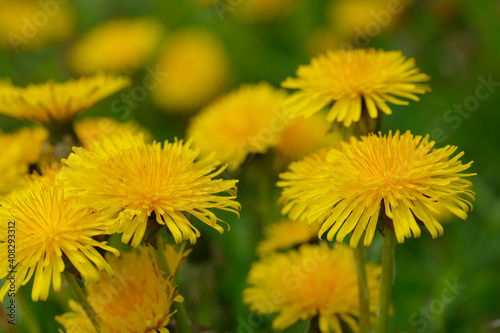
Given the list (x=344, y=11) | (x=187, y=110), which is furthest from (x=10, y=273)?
(x=344, y=11)

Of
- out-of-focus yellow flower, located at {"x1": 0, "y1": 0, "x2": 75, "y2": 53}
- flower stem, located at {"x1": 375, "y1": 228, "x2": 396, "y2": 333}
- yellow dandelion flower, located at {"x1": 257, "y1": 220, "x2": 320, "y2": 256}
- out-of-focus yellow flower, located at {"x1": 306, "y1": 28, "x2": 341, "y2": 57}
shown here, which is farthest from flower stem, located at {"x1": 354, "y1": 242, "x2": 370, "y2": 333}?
out-of-focus yellow flower, located at {"x1": 0, "y1": 0, "x2": 75, "y2": 53}

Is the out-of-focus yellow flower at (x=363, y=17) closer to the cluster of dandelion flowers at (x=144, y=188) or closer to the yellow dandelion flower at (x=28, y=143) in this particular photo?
the yellow dandelion flower at (x=28, y=143)

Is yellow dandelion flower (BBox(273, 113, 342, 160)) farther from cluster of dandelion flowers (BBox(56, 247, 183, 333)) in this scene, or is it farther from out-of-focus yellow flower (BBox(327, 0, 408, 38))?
out-of-focus yellow flower (BBox(327, 0, 408, 38))

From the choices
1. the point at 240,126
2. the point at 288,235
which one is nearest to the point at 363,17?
the point at 240,126

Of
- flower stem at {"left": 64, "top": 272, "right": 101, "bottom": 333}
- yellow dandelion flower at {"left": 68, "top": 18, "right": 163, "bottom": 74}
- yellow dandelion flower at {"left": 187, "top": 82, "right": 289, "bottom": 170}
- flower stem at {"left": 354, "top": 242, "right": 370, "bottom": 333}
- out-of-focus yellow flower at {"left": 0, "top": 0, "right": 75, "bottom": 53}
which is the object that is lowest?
flower stem at {"left": 354, "top": 242, "right": 370, "bottom": 333}

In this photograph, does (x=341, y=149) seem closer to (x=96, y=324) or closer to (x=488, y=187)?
(x=96, y=324)

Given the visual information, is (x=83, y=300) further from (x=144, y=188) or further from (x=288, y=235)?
(x=288, y=235)
